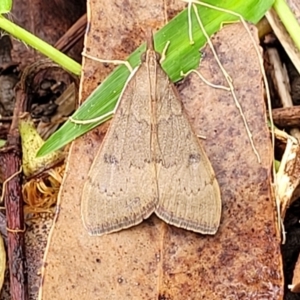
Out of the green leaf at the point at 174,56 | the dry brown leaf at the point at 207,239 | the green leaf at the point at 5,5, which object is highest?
the green leaf at the point at 5,5

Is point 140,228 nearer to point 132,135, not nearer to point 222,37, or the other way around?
Result: point 132,135

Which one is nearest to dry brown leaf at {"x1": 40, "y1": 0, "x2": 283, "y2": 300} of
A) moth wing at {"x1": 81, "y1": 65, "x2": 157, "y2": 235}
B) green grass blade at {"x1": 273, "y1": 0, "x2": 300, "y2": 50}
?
moth wing at {"x1": 81, "y1": 65, "x2": 157, "y2": 235}

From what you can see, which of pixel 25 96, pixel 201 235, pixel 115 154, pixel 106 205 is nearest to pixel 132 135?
pixel 115 154

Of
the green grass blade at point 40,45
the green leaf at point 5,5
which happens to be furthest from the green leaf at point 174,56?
the green leaf at point 5,5

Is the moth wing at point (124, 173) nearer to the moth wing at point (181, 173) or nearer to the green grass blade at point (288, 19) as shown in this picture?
the moth wing at point (181, 173)

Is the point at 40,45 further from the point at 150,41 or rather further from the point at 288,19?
the point at 288,19

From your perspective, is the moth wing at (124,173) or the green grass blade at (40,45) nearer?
the moth wing at (124,173)

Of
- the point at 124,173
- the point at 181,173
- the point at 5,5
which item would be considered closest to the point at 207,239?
the point at 181,173

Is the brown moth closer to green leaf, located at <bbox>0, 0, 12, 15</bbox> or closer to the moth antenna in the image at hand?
the moth antenna
